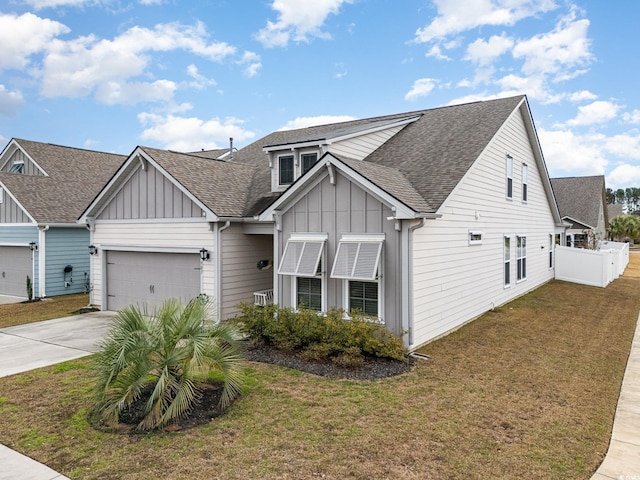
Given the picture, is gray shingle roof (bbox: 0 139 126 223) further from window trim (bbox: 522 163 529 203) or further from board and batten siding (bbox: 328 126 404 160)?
window trim (bbox: 522 163 529 203)

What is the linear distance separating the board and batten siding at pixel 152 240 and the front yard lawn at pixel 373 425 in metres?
4.36

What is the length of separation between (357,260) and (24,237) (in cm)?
1532

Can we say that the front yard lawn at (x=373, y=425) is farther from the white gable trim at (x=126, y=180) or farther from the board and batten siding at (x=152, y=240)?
the white gable trim at (x=126, y=180)

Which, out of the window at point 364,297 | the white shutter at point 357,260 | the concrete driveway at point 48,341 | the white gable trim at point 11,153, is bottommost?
the concrete driveway at point 48,341

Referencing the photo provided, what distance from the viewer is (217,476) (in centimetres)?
436

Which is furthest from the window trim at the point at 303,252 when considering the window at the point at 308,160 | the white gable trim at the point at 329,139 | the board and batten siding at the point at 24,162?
the board and batten siding at the point at 24,162

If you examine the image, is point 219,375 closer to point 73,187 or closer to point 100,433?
point 100,433

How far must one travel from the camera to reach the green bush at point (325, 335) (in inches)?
323

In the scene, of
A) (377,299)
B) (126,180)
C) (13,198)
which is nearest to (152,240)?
(126,180)

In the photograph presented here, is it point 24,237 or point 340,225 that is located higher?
point 340,225

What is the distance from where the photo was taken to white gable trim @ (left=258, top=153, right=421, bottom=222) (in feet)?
28.2

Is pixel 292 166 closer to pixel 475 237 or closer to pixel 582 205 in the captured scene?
pixel 475 237

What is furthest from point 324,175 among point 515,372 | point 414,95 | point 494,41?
point 414,95

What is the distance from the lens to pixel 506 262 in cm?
1458
